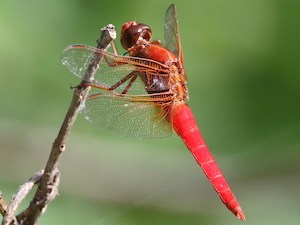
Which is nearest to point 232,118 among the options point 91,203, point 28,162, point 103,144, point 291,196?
point 291,196

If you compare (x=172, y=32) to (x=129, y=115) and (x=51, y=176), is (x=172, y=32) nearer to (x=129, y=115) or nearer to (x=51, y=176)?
(x=129, y=115)

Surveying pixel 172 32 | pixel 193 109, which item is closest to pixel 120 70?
pixel 172 32

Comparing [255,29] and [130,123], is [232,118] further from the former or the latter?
[130,123]

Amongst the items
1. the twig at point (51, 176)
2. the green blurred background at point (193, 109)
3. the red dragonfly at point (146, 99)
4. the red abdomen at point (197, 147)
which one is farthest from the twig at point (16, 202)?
the green blurred background at point (193, 109)

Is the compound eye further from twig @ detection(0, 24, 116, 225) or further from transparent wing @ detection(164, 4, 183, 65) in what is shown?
twig @ detection(0, 24, 116, 225)

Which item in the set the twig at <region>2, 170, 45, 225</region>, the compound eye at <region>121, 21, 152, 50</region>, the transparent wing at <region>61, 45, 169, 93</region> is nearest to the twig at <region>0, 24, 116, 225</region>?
the twig at <region>2, 170, 45, 225</region>

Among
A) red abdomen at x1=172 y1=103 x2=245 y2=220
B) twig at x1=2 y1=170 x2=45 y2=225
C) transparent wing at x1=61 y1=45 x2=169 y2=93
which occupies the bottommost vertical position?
red abdomen at x1=172 y1=103 x2=245 y2=220
